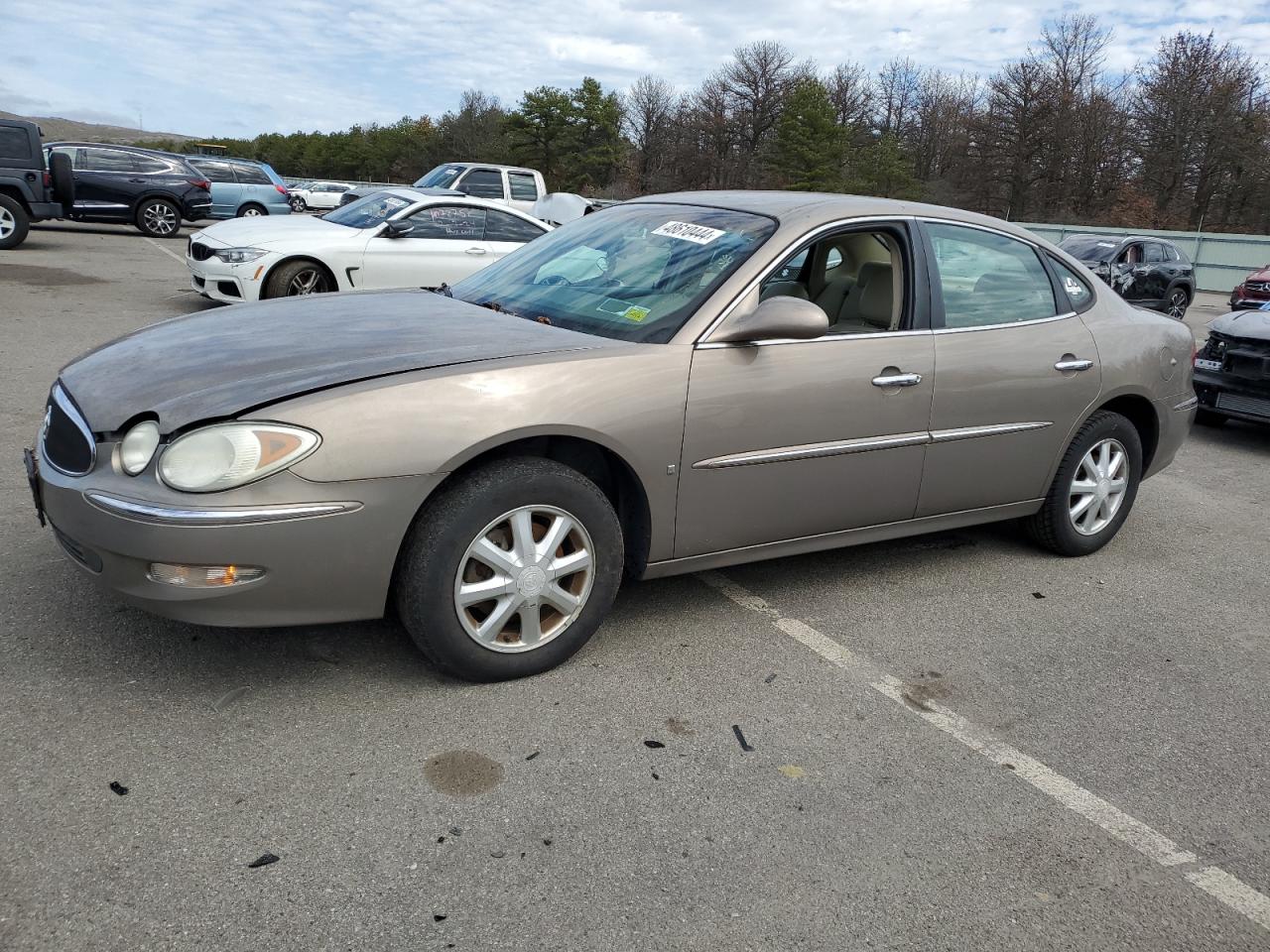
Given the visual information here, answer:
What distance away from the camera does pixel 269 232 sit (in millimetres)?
9828

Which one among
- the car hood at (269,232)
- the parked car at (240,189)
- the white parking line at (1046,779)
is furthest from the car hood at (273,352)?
the parked car at (240,189)

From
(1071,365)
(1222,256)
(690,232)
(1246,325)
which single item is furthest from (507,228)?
(1222,256)

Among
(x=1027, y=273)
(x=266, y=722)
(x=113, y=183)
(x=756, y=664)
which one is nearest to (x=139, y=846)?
(x=266, y=722)

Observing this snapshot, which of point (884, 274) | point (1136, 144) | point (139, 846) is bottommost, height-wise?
point (139, 846)

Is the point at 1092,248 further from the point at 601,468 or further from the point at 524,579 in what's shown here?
the point at 524,579

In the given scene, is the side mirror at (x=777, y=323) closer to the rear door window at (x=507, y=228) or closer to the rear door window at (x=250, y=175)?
the rear door window at (x=507, y=228)

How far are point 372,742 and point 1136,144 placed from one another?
2130 inches

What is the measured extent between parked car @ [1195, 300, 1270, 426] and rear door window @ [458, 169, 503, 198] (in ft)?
42.8

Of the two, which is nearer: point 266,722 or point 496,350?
point 266,722

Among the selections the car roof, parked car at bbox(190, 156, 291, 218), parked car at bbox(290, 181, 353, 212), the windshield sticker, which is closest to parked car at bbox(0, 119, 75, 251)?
parked car at bbox(190, 156, 291, 218)

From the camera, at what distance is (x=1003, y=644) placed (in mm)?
3900

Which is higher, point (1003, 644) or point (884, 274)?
point (884, 274)

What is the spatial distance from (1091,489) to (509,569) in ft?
10.1

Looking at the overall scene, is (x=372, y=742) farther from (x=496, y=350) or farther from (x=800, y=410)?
(x=800, y=410)
